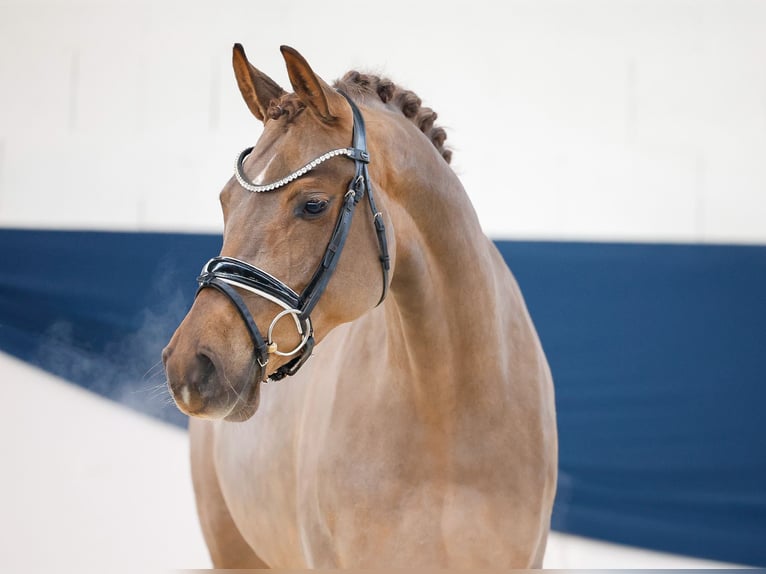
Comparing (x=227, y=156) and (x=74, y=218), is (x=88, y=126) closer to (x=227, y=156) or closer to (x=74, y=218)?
(x=74, y=218)

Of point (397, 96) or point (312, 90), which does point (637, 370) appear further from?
point (312, 90)

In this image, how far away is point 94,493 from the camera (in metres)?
3.69

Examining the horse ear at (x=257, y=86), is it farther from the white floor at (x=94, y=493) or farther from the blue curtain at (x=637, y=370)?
the white floor at (x=94, y=493)

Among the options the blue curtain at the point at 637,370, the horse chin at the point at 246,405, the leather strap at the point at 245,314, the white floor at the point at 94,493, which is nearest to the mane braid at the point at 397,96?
the leather strap at the point at 245,314

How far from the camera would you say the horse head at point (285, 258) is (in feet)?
4.15

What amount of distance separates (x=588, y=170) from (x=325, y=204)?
260 centimetres

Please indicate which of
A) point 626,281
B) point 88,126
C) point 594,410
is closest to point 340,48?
point 88,126

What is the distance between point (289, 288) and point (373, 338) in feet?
1.69

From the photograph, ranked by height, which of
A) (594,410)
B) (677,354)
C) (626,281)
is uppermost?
(626,281)

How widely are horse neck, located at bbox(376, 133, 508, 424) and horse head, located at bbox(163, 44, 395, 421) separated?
0.11m

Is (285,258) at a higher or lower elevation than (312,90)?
lower

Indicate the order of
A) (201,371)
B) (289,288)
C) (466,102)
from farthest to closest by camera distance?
(466,102)
(289,288)
(201,371)

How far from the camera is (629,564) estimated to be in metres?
3.61

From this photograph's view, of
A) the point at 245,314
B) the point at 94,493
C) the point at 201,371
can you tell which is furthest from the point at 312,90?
the point at 94,493
